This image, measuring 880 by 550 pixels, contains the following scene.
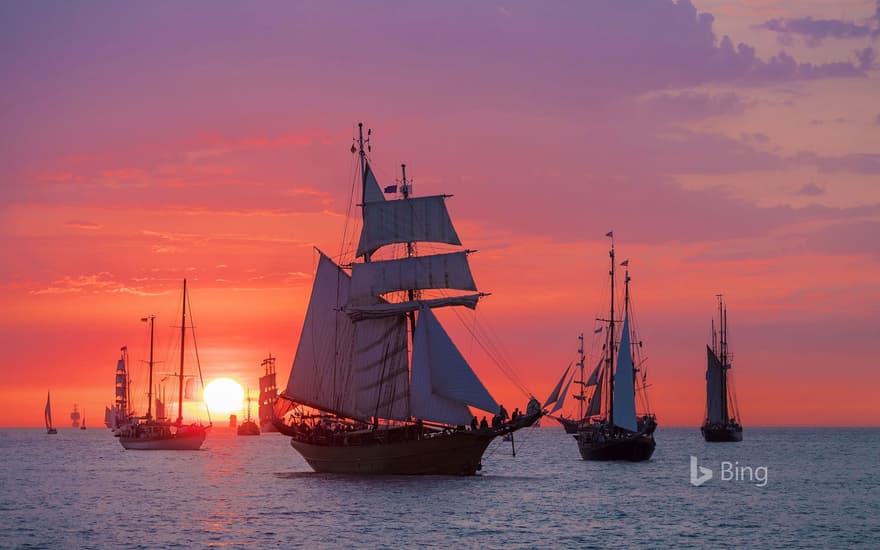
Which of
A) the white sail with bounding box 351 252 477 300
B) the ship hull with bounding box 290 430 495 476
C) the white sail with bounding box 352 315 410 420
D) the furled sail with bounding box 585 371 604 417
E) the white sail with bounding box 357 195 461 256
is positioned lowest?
the ship hull with bounding box 290 430 495 476

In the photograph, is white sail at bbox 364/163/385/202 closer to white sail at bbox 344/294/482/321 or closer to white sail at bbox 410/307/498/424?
white sail at bbox 344/294/482/321

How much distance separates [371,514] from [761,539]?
24.1 m

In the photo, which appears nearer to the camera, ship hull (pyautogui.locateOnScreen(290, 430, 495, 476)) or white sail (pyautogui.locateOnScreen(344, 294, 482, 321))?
ship hull (pyautogui.locateOnScreen(290, 430, 495, 476))

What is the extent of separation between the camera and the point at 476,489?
306ft

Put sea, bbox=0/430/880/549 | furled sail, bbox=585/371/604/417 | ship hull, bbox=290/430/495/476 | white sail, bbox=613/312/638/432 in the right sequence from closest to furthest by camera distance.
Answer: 1. sea, bbox=0/430/880/549
2. ship hull, bbox=290/430/495/476
3. white sail, bbox=613/312/638/432
4. furled sail, bbox=585/371/604/417

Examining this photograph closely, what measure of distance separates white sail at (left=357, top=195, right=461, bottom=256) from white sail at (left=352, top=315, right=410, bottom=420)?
7168 mm

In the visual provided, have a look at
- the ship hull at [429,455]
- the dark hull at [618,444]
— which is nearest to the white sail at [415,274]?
the ship hull at [429,455]

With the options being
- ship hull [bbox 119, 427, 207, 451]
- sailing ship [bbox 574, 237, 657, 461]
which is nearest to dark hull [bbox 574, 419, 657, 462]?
sailing ship [bbox 574, 237, 657, 461]

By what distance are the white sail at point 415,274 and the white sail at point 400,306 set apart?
1047 mm

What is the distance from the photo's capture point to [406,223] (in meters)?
111

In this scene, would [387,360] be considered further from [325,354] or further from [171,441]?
[171,441]

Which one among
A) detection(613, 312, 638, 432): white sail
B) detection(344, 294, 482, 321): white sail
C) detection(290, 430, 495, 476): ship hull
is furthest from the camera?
detection(613, 312, 638, 432): white sail

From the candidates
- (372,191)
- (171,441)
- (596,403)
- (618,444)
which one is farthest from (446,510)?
(171,441)

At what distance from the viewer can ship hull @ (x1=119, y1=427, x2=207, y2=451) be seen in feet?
619
